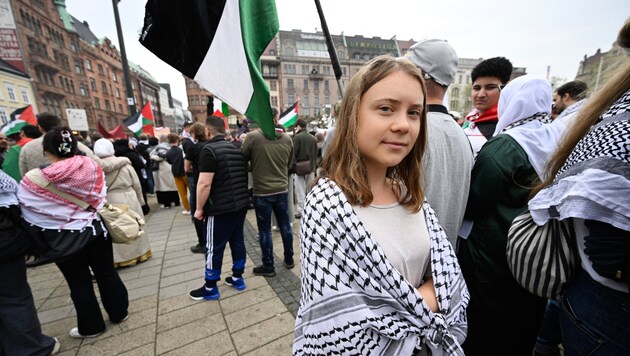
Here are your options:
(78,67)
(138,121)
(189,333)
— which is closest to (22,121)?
(138,121)

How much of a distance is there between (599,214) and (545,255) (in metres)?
0.28

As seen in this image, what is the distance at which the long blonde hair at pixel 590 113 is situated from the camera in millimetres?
996

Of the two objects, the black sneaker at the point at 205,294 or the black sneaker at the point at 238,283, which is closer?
the black sneaker at the point at 205,294

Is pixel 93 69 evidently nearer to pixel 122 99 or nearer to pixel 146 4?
pixel 122 99

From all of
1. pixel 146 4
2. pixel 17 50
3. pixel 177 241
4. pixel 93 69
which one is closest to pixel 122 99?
pixel 93 69

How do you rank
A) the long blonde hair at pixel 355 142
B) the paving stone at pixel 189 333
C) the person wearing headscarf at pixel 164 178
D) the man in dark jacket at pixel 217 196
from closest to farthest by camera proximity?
the long blonde hair at pixel 355 142 → the paving stone at pixel 189 333 → the man in dark jacket at pixel 217 196 → the person wearing headscarf at pixel 164 178

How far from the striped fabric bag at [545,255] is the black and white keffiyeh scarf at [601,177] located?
103mm

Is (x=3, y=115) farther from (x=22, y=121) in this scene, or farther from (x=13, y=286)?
(x=13, y=286)

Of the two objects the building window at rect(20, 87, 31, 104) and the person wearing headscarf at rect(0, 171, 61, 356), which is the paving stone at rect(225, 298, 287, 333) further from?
the building window at rect(20, 87, 31, 104)

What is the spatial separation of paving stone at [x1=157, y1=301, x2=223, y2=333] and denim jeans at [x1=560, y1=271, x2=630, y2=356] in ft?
9.82

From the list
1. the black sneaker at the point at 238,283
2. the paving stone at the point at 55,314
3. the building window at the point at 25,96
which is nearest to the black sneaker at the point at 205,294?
the black sneaker at the point at 238,283

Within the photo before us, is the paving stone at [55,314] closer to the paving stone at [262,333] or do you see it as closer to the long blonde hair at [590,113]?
the paving stone at [262,333]

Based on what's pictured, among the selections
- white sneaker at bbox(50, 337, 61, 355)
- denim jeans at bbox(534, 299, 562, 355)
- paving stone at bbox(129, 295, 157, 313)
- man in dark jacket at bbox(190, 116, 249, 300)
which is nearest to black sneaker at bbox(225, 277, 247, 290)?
man in dark jacket at bbox(190, 116, 249, 300)

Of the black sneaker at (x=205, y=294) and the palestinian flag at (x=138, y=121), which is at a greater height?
the palestinian flag at (x=138, y=121)
